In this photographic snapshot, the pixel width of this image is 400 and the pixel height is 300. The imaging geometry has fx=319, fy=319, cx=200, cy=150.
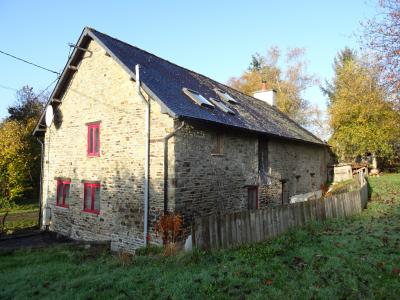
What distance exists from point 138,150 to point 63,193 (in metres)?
5.76

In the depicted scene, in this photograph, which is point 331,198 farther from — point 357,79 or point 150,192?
point 357,79

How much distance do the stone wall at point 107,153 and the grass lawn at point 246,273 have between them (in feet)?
9.04

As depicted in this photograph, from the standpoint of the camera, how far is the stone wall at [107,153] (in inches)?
460

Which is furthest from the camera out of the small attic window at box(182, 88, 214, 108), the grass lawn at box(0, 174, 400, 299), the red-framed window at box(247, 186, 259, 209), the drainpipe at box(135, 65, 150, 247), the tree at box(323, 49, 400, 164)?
the tree at box(323, 49, 400, 164)

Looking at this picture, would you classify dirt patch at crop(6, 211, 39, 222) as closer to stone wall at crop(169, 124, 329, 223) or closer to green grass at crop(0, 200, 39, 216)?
green grass at crop(0, 200, 39, 216)

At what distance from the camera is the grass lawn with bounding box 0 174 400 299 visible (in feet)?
18.7

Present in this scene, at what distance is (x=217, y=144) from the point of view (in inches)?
518

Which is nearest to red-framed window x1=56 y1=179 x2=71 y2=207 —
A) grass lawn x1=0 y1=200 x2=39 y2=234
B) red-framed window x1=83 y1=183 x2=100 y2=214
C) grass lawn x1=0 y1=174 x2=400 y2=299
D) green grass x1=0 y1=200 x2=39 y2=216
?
red-framed window x1=83 y1=183 x2=100 y2=214

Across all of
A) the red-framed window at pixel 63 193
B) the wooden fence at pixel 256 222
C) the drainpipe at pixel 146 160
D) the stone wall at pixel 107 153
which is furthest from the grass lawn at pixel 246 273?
the red-framed window at pixel 63 193

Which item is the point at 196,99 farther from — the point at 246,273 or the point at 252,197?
the point at 246,273

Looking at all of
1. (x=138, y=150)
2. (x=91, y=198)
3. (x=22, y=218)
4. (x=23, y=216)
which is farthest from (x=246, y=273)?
(x=23, y=216)

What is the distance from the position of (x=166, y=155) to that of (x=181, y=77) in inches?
232

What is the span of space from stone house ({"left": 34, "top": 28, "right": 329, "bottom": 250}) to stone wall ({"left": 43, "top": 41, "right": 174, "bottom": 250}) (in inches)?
1.6

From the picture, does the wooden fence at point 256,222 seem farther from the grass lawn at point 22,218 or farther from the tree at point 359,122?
the tree at point 359,122
